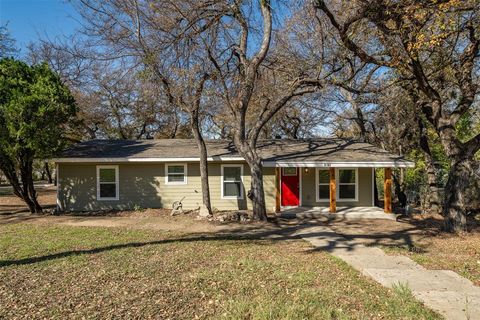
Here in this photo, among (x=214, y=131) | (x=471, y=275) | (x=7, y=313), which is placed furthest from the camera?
(x=214, y=131)

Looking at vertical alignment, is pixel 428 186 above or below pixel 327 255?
above

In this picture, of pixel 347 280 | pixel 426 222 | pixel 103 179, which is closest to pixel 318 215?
pixel 426 222

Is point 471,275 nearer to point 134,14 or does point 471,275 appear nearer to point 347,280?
point 347,280

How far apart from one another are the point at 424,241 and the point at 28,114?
13.6m

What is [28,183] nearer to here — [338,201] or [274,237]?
[274,237]

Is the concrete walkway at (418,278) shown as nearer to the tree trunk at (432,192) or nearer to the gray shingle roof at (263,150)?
the gray shingle roof at (263,150)

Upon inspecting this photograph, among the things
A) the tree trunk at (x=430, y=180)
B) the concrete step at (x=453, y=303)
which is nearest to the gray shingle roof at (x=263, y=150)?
the tree trunk at (x=430, y=180)

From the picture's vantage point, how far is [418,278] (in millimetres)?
6355

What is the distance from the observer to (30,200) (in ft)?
48.9

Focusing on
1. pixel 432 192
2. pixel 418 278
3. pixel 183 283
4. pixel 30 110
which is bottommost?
pixel 418 278

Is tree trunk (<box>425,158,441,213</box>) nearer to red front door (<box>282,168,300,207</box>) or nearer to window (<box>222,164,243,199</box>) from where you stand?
red front door (<box>282,168,300,207</box>)

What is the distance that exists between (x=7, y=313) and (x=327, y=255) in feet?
19.8

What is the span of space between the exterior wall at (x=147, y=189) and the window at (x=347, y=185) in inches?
117

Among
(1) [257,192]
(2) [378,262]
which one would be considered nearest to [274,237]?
(1) [257,192]
